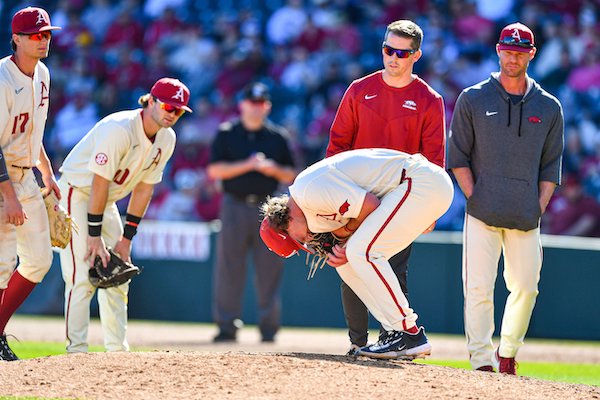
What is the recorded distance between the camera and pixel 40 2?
20125 millimetres

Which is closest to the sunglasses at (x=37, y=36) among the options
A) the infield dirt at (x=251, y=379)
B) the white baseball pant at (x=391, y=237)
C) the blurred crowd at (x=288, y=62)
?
the infield dirt at (x=251, y=379)

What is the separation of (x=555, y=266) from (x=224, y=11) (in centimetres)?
845

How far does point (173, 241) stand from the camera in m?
14.9

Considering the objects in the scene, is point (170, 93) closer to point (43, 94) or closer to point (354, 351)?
point (43, 94)

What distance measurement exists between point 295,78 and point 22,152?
32.8ft

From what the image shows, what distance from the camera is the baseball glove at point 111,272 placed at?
8.38 metres

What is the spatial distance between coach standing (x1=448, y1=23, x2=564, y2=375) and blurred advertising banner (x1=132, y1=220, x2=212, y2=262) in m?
6.96

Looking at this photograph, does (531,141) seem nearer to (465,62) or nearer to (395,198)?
(395,198)

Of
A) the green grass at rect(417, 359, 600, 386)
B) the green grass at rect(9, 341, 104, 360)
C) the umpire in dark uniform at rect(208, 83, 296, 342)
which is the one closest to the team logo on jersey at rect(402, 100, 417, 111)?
the green grass at rect(417, 359, 600, 386)

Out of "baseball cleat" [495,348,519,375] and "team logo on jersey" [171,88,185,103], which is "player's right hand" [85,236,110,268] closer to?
"team logo on jersey" [171,88,185,103]

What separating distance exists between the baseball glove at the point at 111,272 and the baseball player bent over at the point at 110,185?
66 mm

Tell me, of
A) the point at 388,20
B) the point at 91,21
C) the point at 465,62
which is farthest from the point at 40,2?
the point at 465,62

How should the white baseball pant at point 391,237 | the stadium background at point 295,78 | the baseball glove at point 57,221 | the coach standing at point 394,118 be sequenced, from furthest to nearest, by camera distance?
the stadium background at point 295,78
the baseball glove at point 57,221
the coach standing at point 394,118
the white baseball pant at point 391,237

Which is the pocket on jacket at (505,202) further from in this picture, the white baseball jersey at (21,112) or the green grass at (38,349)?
the green grass at (38,349)
